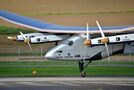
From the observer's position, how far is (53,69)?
4844 centimetres

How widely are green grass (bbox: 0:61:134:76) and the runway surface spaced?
4.35 m

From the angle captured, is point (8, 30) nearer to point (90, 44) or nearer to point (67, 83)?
point (90, 44)

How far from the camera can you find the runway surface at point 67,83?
3503 cm

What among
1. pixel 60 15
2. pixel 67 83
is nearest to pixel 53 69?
pixel 67 83

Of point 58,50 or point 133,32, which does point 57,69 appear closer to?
point 58,50

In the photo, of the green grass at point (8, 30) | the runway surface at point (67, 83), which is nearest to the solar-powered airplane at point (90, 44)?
the runway surface at point (67, 83)

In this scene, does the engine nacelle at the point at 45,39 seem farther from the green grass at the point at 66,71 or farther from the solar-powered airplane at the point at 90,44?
the green grass at the point at 66,71

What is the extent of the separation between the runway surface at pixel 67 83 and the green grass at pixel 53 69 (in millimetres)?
4346

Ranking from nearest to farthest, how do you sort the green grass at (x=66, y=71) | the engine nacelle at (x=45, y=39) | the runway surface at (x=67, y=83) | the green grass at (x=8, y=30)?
the runway surface at (x=67, y=83)
the green grass at (x=66, y=71)
the engine nacelle at (x=45, y=39)
the green grass at (x=8, y=30)

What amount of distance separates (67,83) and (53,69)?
35.5 ft

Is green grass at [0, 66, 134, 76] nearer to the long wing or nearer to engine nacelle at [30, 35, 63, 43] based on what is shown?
engine nacelle at [30, 35, 63, 43]

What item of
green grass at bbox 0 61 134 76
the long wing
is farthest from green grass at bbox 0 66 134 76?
the long wing

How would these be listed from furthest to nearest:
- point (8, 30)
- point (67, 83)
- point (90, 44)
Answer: point (8, 30) → point (90, 44) → point (67, 83)

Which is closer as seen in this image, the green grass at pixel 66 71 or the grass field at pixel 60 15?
the green grass at pixel 66 71
